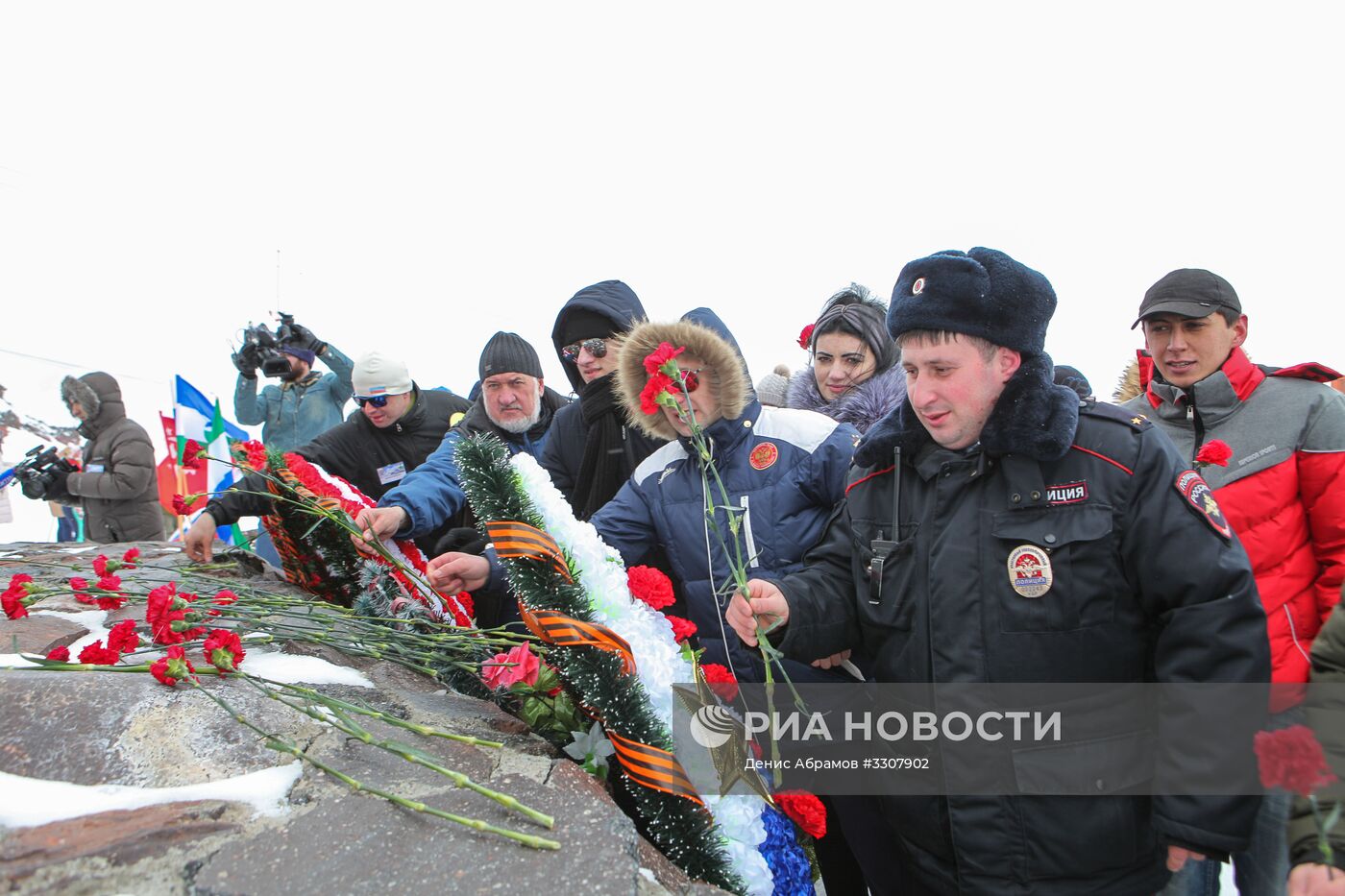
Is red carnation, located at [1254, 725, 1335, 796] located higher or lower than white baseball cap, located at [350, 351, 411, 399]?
lower

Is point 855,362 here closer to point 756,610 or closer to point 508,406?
point 508,406

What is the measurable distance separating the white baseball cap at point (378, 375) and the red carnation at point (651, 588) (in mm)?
2692

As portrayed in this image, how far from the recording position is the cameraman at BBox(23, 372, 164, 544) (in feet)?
16.6

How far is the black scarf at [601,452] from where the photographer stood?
3014 millimetres

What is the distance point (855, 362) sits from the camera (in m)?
3.02

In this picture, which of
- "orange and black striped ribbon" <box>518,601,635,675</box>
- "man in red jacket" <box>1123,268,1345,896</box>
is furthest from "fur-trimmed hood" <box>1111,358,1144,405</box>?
"orange and black striped ribbon" <box>518,601,635,675</box>

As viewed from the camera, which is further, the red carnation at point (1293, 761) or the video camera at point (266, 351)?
the video camera at point (266, 351)

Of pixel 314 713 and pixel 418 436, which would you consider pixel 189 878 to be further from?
pixel 418 436

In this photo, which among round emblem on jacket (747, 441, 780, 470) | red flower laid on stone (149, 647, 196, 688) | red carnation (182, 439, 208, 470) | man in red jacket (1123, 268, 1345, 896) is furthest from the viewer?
red carnation (182, 439, 208, 470)

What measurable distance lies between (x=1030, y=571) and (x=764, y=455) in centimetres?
83

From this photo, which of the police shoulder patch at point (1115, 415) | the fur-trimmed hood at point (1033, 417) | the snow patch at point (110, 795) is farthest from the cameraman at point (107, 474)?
the police shoulder patch at point (1115, 415)

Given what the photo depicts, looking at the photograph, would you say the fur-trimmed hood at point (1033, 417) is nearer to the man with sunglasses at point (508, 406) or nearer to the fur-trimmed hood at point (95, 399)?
the man with sunglasses at point (508, 406)

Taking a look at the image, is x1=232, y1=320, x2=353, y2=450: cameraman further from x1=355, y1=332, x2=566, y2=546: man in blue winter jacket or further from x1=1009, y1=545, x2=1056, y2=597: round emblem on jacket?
x1=1009, y1=545, x2=1056, y2=597: round emblem on jacket

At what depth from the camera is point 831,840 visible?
2.39 m
